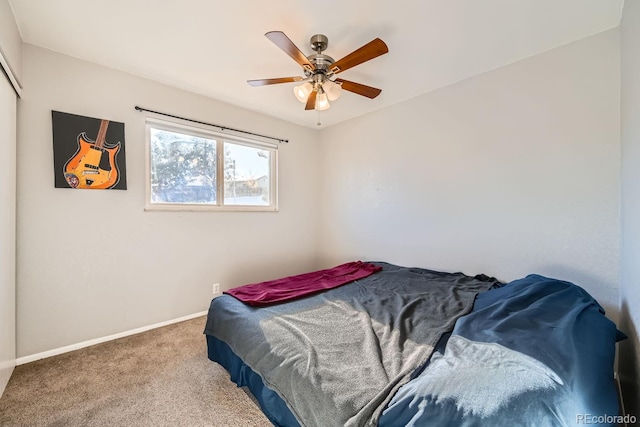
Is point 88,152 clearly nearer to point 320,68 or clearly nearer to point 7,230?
point 7,230

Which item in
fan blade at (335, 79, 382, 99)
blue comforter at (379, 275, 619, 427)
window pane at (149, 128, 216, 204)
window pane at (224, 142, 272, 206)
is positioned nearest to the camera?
blue comforter at (379, 275, 619, 427)

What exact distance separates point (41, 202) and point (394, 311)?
2.86 m

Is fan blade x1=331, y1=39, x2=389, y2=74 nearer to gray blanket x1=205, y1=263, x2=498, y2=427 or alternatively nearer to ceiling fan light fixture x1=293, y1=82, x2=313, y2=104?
ceiling fan light fixture x1=293, y1=82, x2=313, y2=104

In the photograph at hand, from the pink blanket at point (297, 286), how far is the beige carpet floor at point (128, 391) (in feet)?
1.82

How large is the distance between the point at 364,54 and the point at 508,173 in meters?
1.65

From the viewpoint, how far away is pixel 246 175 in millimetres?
3324

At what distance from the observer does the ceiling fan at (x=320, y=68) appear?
62.5 inches

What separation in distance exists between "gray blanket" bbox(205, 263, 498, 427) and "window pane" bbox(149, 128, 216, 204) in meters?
1.45

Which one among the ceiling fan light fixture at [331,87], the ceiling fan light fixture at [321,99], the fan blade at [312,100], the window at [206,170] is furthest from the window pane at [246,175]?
the ceiling fan light fixture at [331,87]

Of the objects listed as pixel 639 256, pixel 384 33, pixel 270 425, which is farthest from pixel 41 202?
pixel 639 256

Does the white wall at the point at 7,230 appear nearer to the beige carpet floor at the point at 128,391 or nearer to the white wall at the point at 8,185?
the white wall at the point at 8,185

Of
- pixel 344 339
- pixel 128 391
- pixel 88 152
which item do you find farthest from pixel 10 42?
pixel 344 339

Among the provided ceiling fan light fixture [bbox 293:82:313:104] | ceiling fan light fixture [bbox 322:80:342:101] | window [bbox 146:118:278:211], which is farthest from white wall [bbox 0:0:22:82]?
ceiling fan light fixture [bbox 322:80:342:101]

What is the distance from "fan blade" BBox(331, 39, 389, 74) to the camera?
1.54 meters
